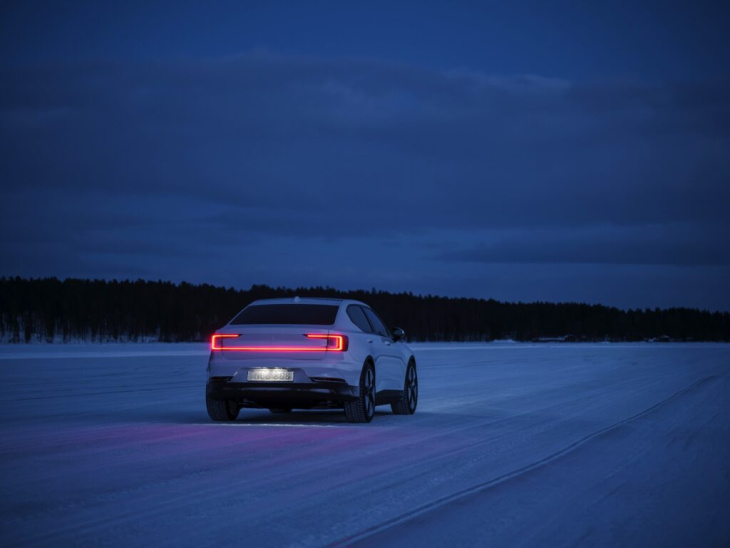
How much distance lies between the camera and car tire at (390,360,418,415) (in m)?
15.9

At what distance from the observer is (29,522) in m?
6.56

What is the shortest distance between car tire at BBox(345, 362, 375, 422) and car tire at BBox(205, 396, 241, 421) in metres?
1.66

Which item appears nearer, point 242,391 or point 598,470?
point 598,470

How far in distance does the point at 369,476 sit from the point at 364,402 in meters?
5.21

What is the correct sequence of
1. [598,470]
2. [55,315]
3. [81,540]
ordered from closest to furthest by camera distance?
[81,540] → [598,470] → [55,315]

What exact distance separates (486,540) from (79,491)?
3318 mm

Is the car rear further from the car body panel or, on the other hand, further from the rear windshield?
the rear windshield

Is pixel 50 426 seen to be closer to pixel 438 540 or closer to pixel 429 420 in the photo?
pixel 429 420

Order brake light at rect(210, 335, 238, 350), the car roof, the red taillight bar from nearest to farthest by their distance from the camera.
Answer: the red taillight bar < brake light at rect(210, 335, 238, 350) < the car roof

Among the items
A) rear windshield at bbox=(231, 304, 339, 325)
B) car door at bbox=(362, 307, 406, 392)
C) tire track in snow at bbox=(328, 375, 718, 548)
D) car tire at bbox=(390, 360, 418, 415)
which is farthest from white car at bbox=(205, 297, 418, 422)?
tire track in snow at bbox=(328, 375, 718, 548)

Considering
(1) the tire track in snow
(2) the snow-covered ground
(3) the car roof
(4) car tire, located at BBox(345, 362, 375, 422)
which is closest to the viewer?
(1) the tire track in snow

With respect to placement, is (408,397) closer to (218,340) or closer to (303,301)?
(303,301)

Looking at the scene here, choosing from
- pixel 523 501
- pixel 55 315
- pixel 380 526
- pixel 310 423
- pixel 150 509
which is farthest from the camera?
pixel 55 315

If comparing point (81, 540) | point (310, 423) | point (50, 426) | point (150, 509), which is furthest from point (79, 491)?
point (310, 423)
